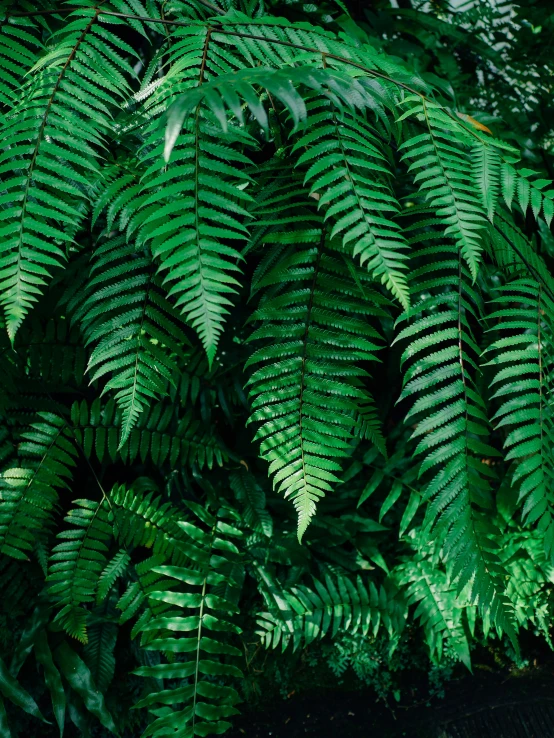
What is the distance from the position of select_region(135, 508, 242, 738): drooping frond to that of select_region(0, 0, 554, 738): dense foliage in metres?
0.01

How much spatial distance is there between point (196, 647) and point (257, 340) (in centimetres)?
101

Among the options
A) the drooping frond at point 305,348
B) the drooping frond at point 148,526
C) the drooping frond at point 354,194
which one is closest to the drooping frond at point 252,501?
the drooping frond at point 148,526

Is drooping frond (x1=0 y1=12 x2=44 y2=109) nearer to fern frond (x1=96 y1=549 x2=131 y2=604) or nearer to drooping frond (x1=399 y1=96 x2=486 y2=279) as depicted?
drooping frond (x1=399 y1=96 x2=486 y2=279)

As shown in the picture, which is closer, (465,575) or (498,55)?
(465,575)

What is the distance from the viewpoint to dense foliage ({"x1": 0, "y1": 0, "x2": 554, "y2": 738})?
1.42 metres

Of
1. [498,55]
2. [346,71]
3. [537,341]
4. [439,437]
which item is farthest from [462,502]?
[498,55]

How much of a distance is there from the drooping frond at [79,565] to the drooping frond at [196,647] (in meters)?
0.21

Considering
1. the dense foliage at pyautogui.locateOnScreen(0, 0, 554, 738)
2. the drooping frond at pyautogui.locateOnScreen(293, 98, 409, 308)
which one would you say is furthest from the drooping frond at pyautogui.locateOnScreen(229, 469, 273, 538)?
the drooping frond at pyautogui.locateOnScreen(293, 98, 409, 308)

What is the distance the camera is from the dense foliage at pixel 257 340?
1.42 meters

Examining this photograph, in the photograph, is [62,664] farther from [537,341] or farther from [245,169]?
[537,341]

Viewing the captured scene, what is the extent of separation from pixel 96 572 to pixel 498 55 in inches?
104

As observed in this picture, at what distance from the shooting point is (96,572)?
6.65 feet

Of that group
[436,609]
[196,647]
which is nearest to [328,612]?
[436,609]

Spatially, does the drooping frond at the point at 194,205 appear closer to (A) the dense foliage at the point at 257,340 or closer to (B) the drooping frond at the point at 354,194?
(A) the dense foliage at the point at 257,340
